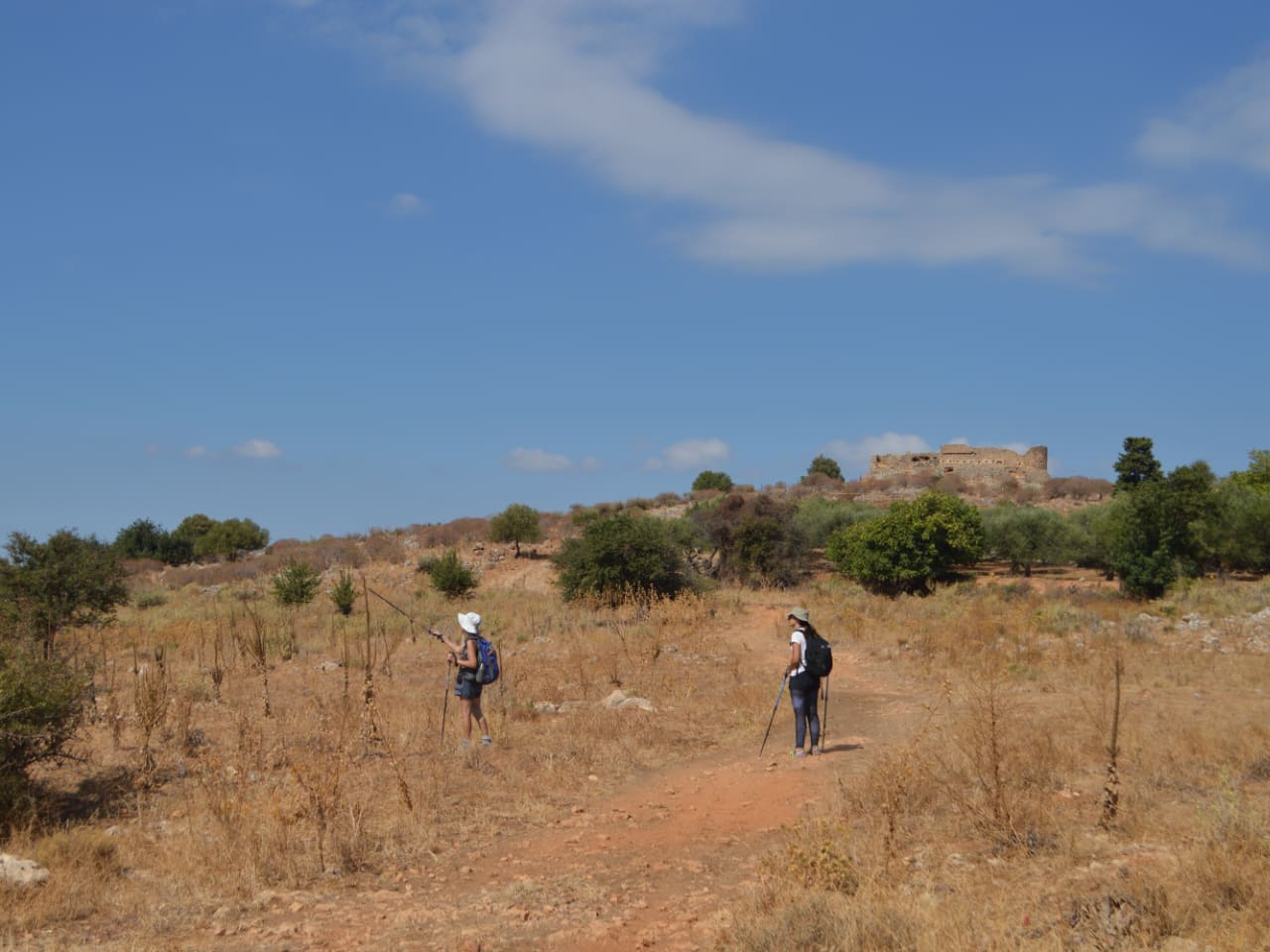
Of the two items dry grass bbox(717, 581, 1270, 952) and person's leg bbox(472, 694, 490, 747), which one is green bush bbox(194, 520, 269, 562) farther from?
dry grass bbox(717, 581, 1270, 952)

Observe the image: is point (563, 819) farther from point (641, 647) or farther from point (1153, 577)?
point (1153, 577)

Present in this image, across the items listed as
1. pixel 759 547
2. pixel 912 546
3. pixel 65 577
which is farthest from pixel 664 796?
pixel 759 547

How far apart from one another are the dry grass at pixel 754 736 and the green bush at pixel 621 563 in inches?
219

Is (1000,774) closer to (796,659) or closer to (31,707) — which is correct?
(796,659)

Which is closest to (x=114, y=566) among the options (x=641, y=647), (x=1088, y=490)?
(x=641, y=647)

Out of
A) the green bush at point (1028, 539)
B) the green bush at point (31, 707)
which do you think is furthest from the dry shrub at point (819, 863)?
the green bush at point (1028, 539)

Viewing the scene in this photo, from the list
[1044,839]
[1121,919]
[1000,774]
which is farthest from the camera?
[1000,774]

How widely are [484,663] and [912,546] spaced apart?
69.5 ft

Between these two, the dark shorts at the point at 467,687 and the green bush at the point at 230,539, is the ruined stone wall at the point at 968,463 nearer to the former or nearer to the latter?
the green bush at the point at 230,539

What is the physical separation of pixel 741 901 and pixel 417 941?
2002 mm

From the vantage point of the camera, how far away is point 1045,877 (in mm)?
6047

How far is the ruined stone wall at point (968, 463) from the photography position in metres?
60.8

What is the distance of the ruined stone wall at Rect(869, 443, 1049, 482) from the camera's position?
200 ft

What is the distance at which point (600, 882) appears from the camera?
7.05 metres
